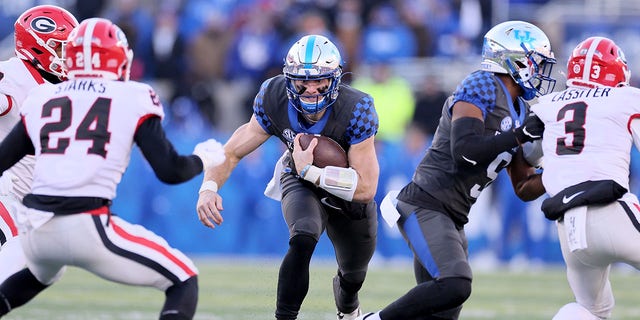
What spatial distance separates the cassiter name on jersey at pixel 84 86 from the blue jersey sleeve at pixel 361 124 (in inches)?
65.5

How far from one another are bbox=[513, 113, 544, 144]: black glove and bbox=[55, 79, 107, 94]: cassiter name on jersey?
1.99m

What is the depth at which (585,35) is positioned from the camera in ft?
46.2

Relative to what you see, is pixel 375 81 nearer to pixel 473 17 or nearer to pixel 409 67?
pixel 409 67

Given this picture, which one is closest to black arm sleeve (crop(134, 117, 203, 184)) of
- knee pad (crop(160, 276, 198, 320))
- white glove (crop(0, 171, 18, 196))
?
knee pad (crop(160, 276, 198, 320))

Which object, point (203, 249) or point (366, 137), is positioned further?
point (203, 249)

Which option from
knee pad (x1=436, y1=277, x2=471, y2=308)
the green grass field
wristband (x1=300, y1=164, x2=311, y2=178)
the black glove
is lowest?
the green grass field

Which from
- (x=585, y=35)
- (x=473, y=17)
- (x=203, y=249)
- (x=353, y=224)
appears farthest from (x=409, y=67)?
(x=353, y=224)

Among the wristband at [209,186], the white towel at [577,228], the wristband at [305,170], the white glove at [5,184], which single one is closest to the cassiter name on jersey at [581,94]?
the white towel at [577,228]

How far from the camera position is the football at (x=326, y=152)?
19.0ft

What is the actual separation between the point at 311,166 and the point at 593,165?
1.43 metres

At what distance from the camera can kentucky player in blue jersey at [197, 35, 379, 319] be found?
18.6ft

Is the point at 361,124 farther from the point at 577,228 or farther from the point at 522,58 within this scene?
the point at 577,228

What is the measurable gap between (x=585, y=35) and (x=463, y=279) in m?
9.52

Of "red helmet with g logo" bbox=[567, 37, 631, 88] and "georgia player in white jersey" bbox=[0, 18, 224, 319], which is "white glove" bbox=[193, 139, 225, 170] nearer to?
"georgia player in white jersey" bbox=[0, 18, 224, 319]
